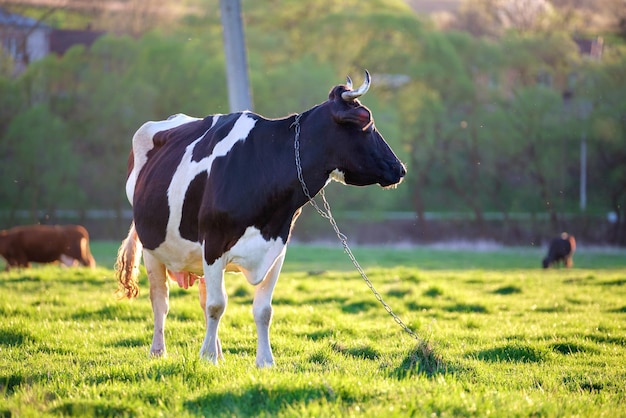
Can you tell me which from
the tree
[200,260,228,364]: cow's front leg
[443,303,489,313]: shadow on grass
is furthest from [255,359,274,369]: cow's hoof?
the tree

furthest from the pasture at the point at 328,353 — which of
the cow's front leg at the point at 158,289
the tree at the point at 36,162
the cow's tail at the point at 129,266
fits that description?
the tree at the point at 36,162

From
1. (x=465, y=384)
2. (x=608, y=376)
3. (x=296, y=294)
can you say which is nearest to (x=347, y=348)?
(x=465, y=384)

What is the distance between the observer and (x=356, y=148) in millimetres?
7199

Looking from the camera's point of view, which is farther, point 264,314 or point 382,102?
point 382,102

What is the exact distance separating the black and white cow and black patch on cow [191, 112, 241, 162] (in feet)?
0.04

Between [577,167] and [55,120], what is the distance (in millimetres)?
28245

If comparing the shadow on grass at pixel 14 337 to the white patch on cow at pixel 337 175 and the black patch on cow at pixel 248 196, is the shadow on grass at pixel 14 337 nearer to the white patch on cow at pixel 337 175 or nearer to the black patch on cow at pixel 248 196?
the black patch on cow at pixel 248 196

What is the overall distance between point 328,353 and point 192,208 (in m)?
1.76

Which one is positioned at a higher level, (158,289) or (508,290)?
(158,289)

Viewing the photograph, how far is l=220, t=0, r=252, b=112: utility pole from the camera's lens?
58.4 ft

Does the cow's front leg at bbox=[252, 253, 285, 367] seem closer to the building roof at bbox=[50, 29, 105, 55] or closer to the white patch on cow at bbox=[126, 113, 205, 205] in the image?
the white patch on cow at bbox=[126, 113, 205, 205]

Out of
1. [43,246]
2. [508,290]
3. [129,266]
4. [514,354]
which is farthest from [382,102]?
[514,354]

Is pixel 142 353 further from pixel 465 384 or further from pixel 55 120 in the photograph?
pixel 55 120

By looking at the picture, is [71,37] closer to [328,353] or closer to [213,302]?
[213,302]
